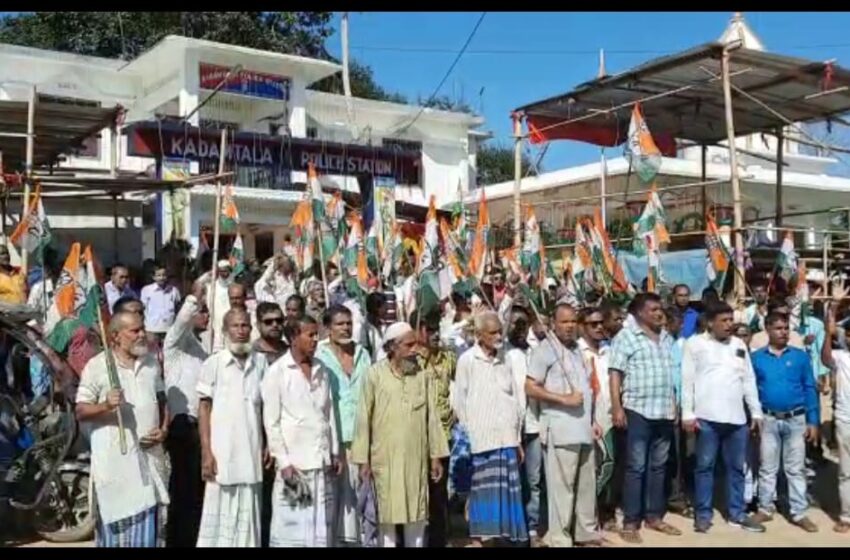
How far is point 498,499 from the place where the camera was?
538cm

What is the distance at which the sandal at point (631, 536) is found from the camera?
5.98 metres

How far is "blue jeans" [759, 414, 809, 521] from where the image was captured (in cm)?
646

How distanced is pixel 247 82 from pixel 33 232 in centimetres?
1060

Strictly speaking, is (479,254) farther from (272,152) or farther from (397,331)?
(272,152)

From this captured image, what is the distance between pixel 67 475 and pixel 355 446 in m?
1.98

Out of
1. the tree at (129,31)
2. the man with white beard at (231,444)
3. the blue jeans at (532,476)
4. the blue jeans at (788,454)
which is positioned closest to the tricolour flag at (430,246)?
the blue jeans at (532,476)

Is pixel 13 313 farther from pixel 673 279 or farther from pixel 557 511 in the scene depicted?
pixel 673 279

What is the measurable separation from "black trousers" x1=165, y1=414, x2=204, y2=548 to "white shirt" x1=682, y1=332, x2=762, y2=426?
10.7 feet

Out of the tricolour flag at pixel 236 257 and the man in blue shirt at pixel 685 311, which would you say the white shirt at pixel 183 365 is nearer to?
the tricolour flag at pixel 236 257

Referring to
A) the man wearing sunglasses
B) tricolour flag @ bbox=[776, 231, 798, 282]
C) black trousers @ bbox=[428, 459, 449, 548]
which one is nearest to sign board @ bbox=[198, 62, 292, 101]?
tricolour flag @ bbox=[776, 231, 798, 282]

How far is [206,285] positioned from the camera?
845cm

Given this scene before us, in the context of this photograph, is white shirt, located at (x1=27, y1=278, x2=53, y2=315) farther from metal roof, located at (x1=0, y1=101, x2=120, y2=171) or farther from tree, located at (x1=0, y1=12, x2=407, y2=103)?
tree, located at (x1=0, y1=12, x2=407, y2=103)

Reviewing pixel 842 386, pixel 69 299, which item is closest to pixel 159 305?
pixel 69 299

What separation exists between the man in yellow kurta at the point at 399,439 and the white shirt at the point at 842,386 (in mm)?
3091
